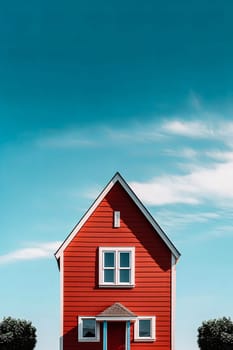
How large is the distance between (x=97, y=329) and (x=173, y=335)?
12.3ft

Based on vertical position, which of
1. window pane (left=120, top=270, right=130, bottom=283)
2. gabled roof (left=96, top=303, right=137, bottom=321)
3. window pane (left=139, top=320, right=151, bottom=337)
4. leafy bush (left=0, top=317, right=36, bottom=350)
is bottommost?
leafy bush (left=0, top=317, right=36, bottom=350)

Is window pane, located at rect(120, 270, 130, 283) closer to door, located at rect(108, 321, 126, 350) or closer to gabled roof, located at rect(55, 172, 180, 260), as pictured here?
door, located at rect(108, 321, 126, 350)

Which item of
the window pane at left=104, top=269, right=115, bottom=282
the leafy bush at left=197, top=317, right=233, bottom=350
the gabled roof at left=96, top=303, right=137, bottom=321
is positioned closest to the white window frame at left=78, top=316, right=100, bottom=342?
the gabled roof at left=96, top=303, right=137, bottom=321

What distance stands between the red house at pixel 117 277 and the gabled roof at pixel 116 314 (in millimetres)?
49

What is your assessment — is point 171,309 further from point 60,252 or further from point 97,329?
point 60,252

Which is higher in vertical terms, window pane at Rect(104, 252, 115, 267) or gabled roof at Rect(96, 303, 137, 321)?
window pane at Rect(104, 252, 115, 267)

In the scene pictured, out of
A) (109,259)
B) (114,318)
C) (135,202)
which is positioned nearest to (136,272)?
(109,259)

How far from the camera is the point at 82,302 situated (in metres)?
33.4

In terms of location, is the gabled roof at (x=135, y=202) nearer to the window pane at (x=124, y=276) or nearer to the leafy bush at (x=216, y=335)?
the window pane at (x=124, y=276)

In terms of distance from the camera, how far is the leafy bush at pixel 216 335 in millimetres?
38156

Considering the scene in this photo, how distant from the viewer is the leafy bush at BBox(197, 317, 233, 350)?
125ft

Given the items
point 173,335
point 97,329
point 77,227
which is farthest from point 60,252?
point 173,335

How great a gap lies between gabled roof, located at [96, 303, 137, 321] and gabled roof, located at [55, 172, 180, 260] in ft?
11.7

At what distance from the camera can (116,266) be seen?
111 ft
